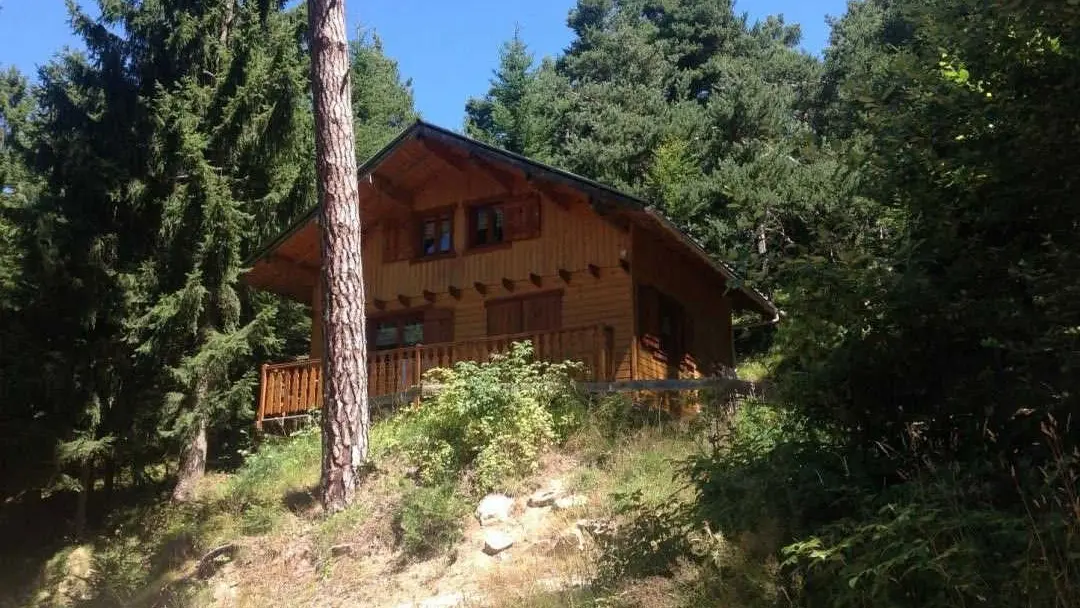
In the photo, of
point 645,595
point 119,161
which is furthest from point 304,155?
point 645,595

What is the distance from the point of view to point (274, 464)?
46.6 feet

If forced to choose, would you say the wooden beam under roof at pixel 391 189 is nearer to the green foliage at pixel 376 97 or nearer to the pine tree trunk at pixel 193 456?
the pine tree trunk at pixel 193 456

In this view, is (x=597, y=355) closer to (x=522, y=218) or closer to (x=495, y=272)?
(x=495, y=272)

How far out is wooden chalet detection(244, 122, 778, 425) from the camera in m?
16.9

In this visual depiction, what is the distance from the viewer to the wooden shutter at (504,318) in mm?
18609

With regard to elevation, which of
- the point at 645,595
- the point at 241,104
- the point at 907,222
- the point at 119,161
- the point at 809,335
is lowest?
the point at 645,595

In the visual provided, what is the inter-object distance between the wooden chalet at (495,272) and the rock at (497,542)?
5778mm

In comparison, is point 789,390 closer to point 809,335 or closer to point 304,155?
point 809,335

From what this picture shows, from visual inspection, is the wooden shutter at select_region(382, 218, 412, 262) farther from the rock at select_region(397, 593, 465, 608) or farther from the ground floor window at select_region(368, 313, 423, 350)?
the rock at select_region(397, 593, 465, 608)

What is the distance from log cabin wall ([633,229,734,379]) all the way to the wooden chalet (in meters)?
0.05

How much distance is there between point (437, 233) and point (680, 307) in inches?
235

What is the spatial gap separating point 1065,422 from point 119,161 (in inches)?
658

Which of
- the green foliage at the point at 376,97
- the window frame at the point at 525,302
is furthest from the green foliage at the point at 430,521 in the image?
the green foliage at the point at 376,97

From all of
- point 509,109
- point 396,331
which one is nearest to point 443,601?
point 396,331
